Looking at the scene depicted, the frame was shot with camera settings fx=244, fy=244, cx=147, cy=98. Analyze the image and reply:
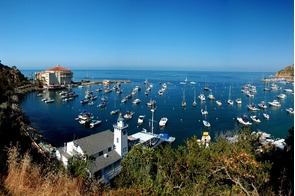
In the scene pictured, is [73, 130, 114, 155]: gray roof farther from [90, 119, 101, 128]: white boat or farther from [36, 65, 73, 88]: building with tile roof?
[36, 65, 73, 88]: building with tile roof

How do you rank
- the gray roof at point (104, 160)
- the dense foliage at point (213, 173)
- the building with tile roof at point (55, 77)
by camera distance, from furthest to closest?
1. the building with tile roof at point (55, 77)
2. the gray roof at point (104, 160)
3. the dense foliage at point (213, 173)

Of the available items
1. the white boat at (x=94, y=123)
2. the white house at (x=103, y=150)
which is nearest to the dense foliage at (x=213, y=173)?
the white house at (x=103, y=150)

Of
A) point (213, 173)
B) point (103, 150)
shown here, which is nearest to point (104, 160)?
point (103, 150)

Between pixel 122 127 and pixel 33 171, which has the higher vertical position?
pixel 33 171

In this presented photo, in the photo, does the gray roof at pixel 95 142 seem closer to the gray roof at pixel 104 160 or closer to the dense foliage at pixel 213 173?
the gray roof at pixel 104 160

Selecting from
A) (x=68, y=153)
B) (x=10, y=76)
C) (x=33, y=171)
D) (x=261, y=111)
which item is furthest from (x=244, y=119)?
(x=10, y=76)

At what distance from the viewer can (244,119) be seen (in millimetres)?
24172

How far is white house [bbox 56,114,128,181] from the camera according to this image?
433 inches

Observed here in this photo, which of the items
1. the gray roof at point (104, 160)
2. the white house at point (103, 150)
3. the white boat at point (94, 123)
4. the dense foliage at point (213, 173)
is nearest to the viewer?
the dense foliage at point (213, 173)

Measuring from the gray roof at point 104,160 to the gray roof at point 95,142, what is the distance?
368 millimetres

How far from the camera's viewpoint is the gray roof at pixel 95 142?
11.4 m

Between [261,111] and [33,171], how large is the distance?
30.7m

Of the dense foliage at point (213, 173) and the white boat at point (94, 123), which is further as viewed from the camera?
the white boat at point (94, 123)

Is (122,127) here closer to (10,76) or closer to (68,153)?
(68,153)
